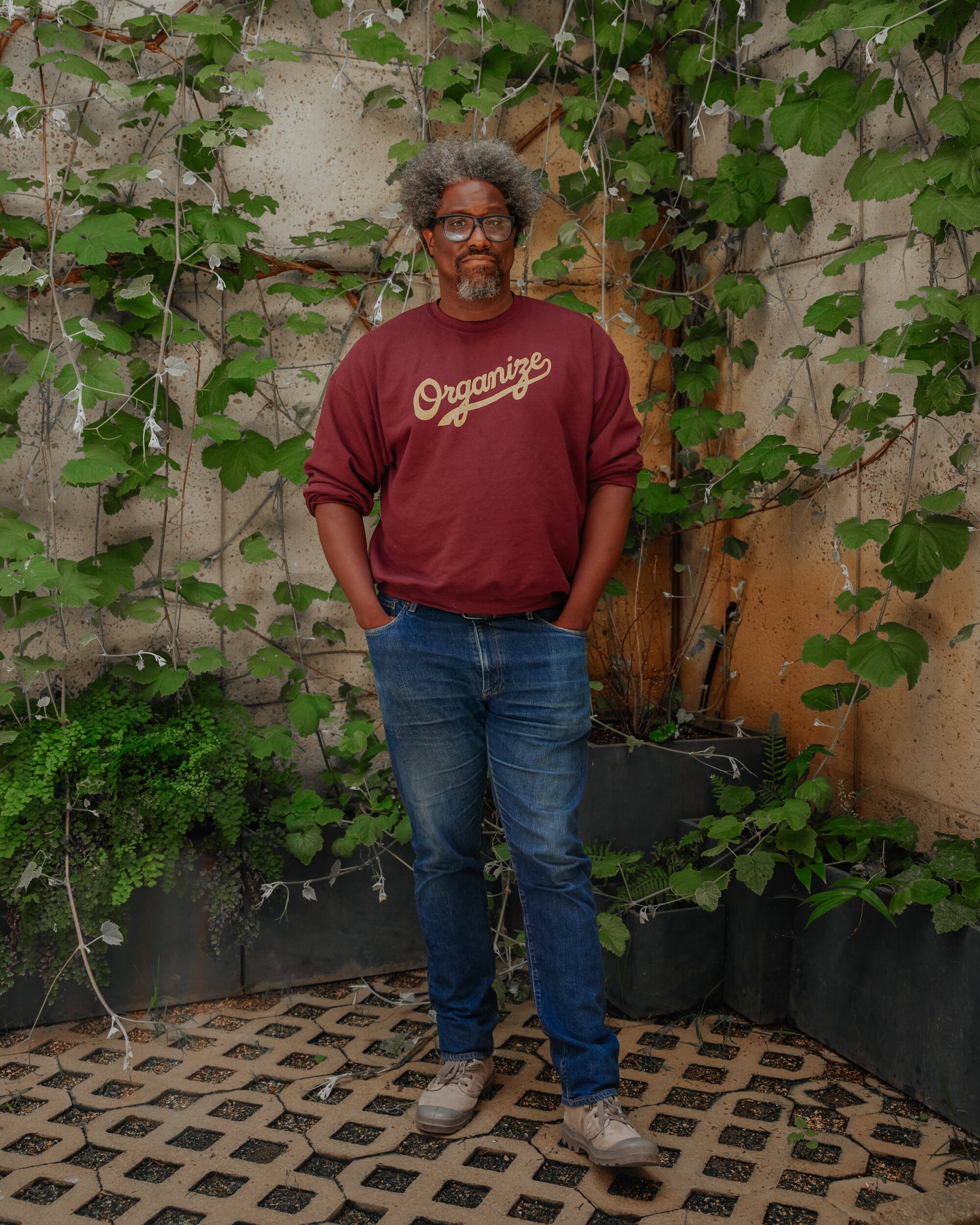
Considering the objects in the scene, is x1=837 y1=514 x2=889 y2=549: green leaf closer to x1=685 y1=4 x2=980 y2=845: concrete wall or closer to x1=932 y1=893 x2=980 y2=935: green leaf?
x1=685 y1=4 x2=980 y2=845: concrete wall

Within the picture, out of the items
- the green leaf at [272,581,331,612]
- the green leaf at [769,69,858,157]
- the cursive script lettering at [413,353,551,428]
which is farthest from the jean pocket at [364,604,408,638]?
the green leaf at [769,69,858,157]

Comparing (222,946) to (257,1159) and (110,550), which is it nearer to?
(257,1159)

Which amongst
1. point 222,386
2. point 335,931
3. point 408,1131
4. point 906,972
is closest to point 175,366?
point 222,386

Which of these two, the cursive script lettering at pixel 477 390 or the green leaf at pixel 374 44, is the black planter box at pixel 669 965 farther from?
the green leaf at pixel 374 44

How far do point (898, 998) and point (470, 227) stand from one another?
1715 millimetres

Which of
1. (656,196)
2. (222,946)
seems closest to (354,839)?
(222,946)

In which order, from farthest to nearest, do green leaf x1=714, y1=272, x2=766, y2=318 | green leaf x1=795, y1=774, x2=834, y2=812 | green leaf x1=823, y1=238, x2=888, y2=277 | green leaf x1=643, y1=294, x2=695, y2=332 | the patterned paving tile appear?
green leaf x1=643, y1=294, x2=695, y2=332 → green leaf x1=714, y1=272, x2=766, y2=318 → green leaf x1=795, y1=774, x2=834, y2=812 → green leaf x1=823, y1=238, x2=888, y2=277 → the patterned paving tile

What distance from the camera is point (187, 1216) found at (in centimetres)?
177

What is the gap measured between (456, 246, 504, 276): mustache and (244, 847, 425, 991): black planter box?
149cm

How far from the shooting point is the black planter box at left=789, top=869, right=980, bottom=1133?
196cm

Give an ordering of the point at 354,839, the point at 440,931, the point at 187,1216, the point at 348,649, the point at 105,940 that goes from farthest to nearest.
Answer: the point at 348,649
the point at 354,839
the point at 105,940
the point at 440,931
the point at 187,1216

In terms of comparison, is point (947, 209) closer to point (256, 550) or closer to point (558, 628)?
point (558, 628)

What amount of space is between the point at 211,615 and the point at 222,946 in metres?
0.80

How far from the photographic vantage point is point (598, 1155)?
6.04 feet
